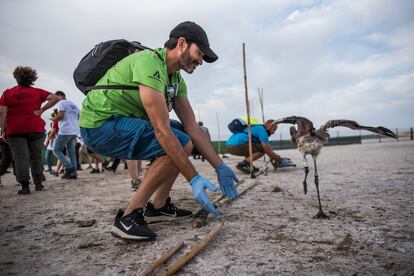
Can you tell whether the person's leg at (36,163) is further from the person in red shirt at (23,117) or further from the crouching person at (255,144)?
the crouching person at (255,144)

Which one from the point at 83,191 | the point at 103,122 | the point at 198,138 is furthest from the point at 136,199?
the point at 83,191

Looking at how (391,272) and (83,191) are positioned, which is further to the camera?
(83,191)

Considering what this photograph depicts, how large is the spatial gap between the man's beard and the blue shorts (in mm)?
575

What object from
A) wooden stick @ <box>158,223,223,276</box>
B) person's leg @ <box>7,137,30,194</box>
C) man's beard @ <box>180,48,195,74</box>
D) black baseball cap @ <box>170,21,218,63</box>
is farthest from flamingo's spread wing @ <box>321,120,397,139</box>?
person's leg @ <box>7,137,30,194</box>

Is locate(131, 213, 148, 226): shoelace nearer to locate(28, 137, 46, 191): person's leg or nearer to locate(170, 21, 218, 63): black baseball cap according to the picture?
locate(170, 21, 218, 63): black baseball cap

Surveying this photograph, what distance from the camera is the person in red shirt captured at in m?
4.38

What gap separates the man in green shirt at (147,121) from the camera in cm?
208

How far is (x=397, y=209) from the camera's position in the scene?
2682mm

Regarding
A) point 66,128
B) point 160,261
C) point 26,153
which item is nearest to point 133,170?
point 26,153

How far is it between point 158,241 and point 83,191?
9.85ft

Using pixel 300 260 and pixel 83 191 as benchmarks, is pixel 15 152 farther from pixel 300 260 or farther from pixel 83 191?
pixel 300 260

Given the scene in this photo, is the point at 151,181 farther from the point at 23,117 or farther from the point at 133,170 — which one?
the point at 23,117

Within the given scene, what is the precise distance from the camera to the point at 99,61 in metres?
2.39

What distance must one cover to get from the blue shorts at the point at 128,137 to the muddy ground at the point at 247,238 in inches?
26.9
